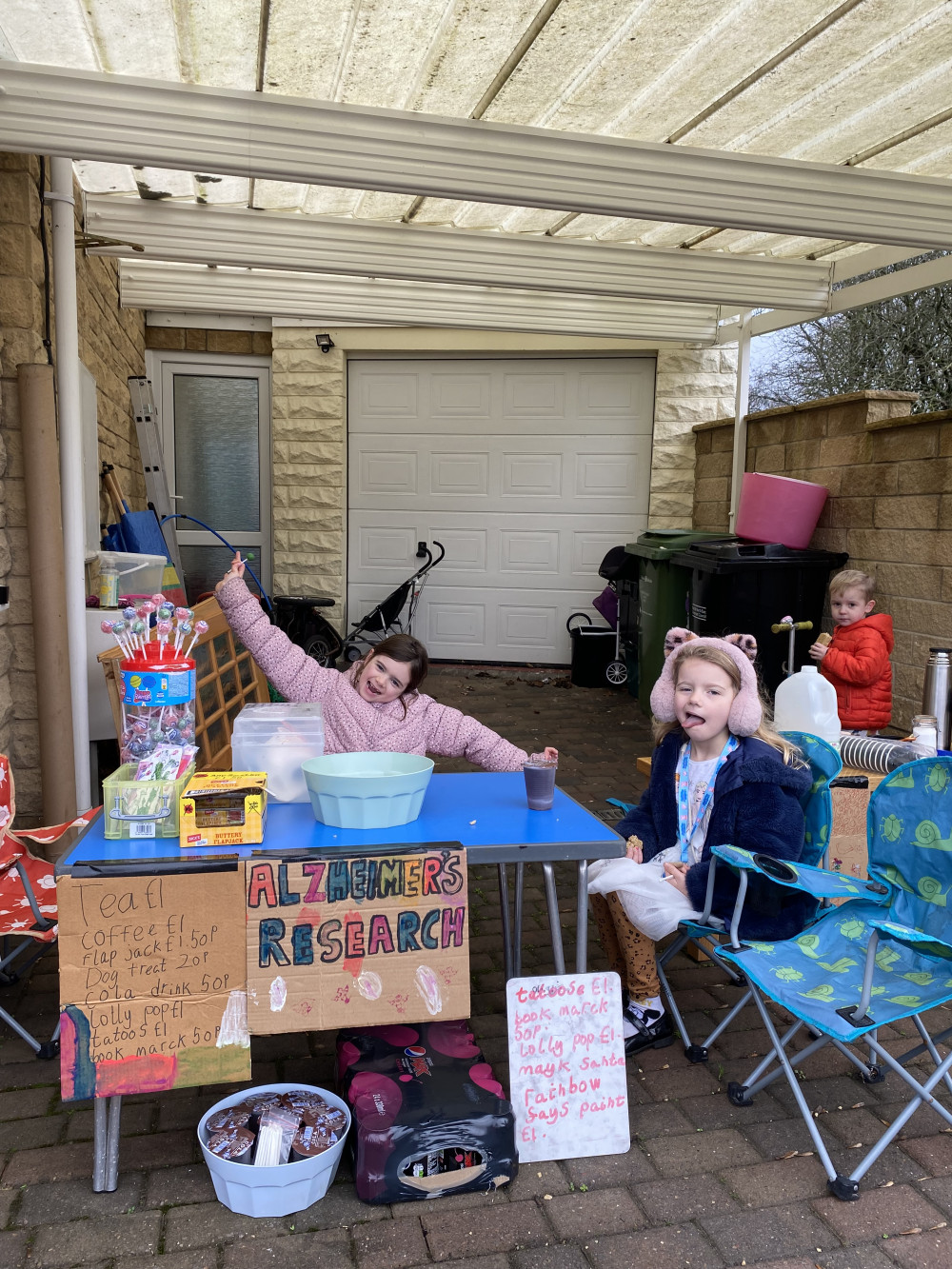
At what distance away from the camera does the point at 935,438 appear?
5.38m

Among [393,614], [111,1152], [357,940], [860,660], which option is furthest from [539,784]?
[393,614]

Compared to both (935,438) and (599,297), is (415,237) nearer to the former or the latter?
(599,297)

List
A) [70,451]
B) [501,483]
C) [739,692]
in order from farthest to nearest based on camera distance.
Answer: [501,483], [70,451], [739,692]

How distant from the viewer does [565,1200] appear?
2.18 meters

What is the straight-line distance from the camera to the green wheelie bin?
6.99 m

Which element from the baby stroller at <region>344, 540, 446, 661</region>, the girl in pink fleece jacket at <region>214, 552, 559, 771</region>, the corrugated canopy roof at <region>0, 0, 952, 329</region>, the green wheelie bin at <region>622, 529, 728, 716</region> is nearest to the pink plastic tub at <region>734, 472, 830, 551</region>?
the green wheelie bin at <region>622, 529, 728, 716</region>

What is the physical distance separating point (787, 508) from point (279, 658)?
434 cm

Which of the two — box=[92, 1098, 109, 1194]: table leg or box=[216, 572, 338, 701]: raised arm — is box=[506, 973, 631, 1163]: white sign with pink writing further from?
box=[216, 572, 338, 701]: raised arm

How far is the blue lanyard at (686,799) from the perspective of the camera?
9.30 feet

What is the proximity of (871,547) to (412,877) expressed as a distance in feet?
15.7

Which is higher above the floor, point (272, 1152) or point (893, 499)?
point (893, 499)

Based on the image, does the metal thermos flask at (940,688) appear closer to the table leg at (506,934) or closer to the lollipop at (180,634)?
the table leg at (506,934)

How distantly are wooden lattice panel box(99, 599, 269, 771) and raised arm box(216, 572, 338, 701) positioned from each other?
674mm

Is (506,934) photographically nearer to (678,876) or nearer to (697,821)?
(678,876)
